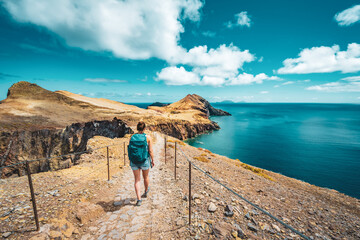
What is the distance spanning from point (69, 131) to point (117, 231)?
136 feet

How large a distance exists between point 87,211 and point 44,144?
41517mm

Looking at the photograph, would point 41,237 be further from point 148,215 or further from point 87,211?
point 148,215

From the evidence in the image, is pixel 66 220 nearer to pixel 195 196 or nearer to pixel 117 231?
pixel 117 231

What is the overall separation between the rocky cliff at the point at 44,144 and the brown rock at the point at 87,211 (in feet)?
84.8

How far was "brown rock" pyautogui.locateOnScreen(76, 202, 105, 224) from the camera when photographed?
4854mm

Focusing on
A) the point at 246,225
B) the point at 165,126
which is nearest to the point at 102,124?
the point at 165,126

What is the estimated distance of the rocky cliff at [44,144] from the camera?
31.1 metres

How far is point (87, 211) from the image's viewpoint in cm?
507

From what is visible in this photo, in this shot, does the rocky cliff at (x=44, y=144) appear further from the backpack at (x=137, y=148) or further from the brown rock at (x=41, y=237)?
the brown rock at (x=41, y=237)

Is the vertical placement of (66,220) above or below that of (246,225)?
above

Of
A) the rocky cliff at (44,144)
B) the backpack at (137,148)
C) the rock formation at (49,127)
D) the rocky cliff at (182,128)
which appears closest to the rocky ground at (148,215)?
the backpack at (137,148)

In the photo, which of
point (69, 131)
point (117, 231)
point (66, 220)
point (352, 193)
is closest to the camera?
point (117, 231)

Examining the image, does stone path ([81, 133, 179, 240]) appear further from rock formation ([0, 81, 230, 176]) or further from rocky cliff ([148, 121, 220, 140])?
rocky cliff ([148, 121, 220, 140])

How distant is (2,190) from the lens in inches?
258
